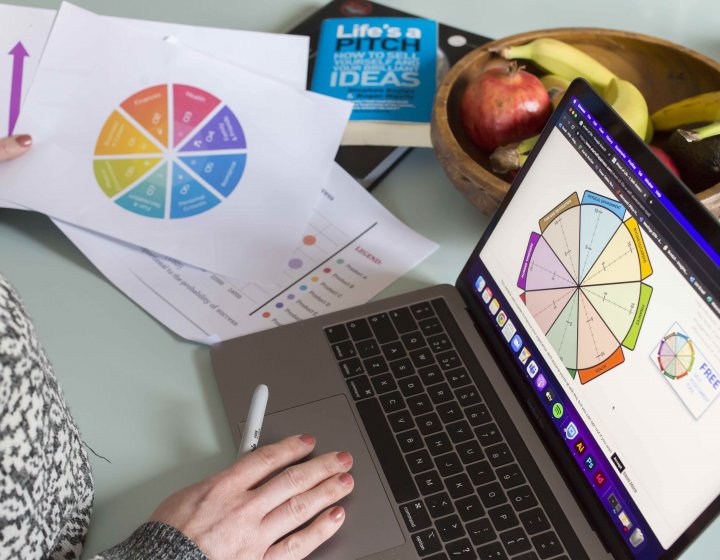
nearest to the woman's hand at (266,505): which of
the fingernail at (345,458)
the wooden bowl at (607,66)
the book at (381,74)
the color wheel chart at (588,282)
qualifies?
the fingernail at (345,458)

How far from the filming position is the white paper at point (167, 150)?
2.69ft

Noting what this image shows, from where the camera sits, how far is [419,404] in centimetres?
69

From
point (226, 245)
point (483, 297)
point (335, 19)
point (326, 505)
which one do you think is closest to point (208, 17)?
point (335, 19)

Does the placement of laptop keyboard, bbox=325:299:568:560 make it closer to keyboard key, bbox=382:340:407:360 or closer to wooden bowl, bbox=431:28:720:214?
keyboard key, bbox=382:340:407:360

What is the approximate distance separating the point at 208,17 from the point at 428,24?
0.30m

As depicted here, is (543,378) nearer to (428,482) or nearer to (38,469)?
(428,482)

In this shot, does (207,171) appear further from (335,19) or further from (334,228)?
(335,19)

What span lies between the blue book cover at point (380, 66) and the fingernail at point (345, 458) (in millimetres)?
438

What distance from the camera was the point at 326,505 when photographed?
0.62m

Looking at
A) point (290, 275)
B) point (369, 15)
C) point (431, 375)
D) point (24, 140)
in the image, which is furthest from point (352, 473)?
point (369, 15)

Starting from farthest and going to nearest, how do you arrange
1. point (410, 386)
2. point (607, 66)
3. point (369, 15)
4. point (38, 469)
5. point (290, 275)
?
point (369, 15), point (607, 66), point (290, 275), point (410, 386), point (38, 469)

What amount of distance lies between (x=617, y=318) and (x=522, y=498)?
164 mm

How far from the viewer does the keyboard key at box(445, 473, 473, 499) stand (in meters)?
0.63

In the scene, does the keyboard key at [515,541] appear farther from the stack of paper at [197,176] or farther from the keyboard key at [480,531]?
the stack of paper at [197,176]
